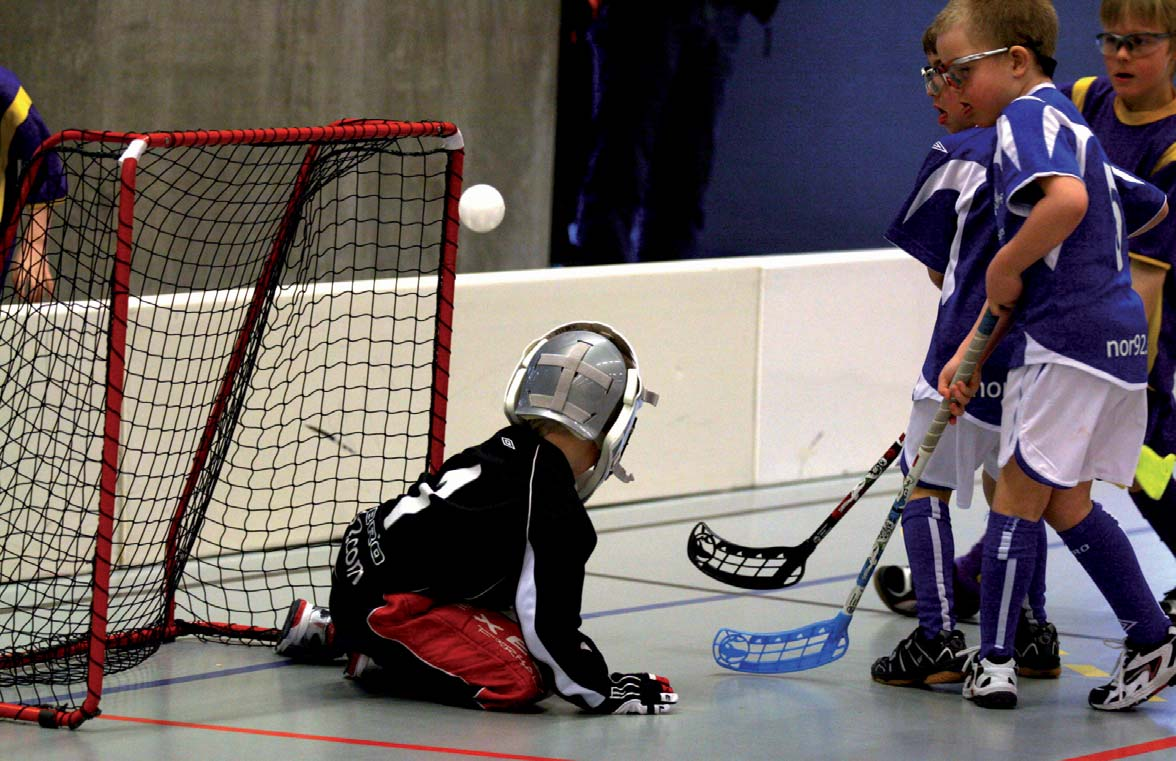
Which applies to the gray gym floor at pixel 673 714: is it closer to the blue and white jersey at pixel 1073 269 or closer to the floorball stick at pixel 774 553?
the floorball stick at pixel 774 553

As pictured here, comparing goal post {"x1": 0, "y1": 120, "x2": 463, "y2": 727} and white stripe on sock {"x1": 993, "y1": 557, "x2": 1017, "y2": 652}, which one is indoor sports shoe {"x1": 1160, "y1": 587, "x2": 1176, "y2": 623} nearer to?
white stripe on sock {"x1": 993, "y1": 557, "x2": 1017, "y2": 652}

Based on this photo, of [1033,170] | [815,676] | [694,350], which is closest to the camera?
[1033,170]

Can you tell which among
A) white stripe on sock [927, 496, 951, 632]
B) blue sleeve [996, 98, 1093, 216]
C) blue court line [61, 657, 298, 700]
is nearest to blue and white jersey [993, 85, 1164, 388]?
blue sleeve [996, 98, 1093, 216]

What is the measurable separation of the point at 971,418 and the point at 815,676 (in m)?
0.69

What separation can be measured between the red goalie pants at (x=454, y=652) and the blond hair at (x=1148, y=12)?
6.59 feet

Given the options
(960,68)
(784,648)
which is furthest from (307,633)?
(960,68)

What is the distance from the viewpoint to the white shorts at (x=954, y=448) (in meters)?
3.83

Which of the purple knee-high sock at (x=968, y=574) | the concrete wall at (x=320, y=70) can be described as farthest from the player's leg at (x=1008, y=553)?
the concrete wall at (x=320, y=70)

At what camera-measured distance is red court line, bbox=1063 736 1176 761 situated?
10.9ft

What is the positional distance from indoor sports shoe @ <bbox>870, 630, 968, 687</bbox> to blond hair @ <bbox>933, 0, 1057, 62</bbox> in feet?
4.22

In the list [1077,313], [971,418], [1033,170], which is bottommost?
[971,418]

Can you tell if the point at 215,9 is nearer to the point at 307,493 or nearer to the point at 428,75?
the point at 428,75

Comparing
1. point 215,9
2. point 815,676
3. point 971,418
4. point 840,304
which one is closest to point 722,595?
point 815,676

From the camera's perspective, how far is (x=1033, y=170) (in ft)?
11.0
